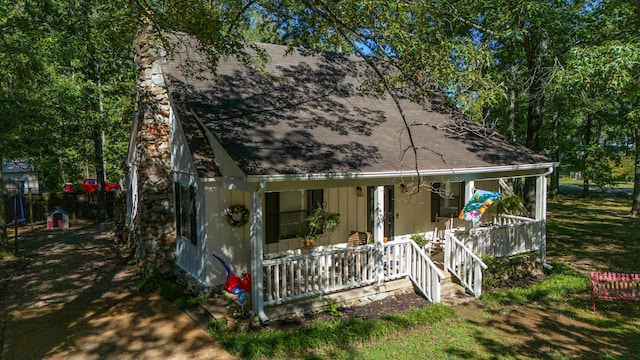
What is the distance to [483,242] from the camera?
10.5m

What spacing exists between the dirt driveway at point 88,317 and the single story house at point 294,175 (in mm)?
1087

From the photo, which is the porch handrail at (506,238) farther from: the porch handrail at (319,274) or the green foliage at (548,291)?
the porch handrail at (319,274)

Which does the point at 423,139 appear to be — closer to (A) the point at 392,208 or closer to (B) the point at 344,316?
(A) the point at 392,208

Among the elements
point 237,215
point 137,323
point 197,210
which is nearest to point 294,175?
point 237,215

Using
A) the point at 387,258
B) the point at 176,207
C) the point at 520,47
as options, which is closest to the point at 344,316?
the point at 387,258

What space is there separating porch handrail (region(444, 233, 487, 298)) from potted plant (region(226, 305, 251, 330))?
4.82 metres

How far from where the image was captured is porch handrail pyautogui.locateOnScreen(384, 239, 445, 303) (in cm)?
883

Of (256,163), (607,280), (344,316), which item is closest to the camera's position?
(256,163)

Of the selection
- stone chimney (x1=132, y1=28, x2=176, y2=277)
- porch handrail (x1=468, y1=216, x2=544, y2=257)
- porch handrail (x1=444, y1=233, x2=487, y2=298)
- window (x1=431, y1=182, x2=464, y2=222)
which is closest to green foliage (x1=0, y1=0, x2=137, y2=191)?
stone chimney (x1=132, y1=28, x2=176, y2=277)

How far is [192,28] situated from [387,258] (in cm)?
610

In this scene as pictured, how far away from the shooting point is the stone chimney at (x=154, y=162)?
1033 cm

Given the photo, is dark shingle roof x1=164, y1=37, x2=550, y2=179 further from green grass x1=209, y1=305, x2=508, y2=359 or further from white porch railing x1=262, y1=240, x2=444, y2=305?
green grass x1=209, y1=305, x2=508, y2=359

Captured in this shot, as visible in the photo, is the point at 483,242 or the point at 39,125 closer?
the point at 483,242

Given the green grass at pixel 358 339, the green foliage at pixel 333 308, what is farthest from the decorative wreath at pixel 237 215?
the green foliage at pixel 333 308
